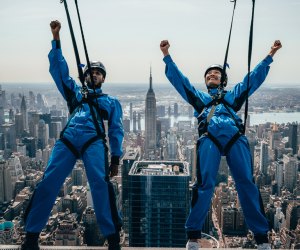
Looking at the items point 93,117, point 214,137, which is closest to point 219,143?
point 214,137

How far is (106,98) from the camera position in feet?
7.01

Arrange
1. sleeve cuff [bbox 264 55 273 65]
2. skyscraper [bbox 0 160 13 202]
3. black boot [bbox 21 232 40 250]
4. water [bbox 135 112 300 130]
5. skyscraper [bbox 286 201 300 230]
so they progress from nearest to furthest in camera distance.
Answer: black boot [bbox 21 232 40 250] < sleeve cuff [bbox 264 55 273 65] < skyscraper [bbox 286 201 300 230] < skyscraper [bbox 0 160 13 202] < water [bbox 135 112 300 130]

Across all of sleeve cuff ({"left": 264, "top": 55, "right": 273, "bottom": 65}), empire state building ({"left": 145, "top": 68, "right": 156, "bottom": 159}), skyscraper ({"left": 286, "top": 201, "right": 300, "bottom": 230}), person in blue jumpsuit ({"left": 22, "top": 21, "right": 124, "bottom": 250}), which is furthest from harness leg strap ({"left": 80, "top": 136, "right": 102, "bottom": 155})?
empire state building ({"left": 145, "top": 68, "right": 156, "bottom": 159})

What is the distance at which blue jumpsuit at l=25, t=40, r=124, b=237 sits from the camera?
188cm

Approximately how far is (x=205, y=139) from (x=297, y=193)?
19.4 metres

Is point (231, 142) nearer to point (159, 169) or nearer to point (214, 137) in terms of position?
point (214, 137)

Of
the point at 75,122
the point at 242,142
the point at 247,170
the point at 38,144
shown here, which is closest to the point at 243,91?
the point at 242,142

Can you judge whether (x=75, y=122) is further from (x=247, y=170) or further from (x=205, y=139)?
(x=247, y=170)

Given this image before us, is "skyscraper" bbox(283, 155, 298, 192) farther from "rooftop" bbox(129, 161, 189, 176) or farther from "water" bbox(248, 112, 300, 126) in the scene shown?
"water" bbox(248, 112, 300, 126)

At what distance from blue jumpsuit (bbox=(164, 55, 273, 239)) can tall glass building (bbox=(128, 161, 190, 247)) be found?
9.13 m

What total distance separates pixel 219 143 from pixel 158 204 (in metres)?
9.92

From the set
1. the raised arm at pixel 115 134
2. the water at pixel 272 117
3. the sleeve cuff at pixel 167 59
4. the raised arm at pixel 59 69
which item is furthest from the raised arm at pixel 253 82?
the water at pixel 272 117

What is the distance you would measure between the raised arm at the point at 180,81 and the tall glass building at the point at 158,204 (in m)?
9.14

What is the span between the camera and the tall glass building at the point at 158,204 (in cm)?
1126
